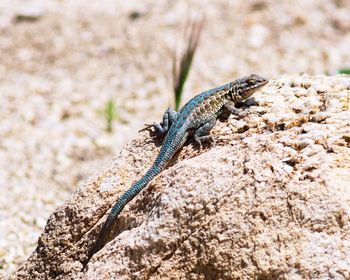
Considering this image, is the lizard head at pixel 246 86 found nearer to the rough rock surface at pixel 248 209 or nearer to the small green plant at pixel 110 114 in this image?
the rough rock surface at pixel 248 209

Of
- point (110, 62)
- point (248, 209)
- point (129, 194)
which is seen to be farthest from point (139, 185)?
point (110, 62)

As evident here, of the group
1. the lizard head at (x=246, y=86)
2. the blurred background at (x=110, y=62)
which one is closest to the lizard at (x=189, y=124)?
the lizard head at (x=246, y=86)

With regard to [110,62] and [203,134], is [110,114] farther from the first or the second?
[203,134]

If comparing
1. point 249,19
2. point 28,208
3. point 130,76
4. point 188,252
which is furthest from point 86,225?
point 249,19

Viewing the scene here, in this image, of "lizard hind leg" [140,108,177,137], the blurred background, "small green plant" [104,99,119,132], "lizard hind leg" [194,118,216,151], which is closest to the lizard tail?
"lizard hind leg" [194,118,216,151]

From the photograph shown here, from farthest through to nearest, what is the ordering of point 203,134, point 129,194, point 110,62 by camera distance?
point 110,62
point 203,134
point 129,194

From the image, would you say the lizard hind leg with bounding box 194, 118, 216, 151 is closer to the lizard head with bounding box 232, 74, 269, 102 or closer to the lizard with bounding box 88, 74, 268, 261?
the lizard with bounding box 88, 74, 268, 261

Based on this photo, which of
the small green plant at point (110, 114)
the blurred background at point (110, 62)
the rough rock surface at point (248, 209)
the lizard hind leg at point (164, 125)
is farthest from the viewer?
the blurred background at point (110, 62)
